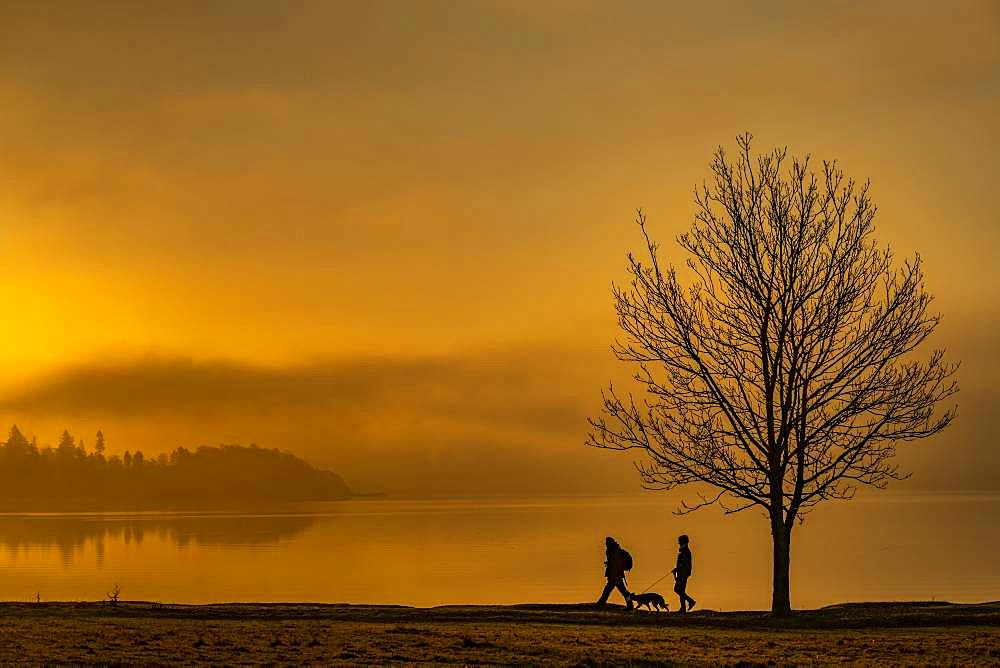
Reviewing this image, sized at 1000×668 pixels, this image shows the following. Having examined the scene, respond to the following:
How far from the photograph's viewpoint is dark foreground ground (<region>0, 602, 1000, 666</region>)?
22.0 m

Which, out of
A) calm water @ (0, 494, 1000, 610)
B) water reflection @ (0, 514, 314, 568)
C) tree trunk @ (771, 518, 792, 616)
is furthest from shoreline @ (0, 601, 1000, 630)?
water reflection @ (0, 514, 314, 568)

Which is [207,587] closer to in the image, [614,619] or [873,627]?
[614,619]

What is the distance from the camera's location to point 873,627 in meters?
28.1

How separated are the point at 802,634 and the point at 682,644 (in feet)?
12.3

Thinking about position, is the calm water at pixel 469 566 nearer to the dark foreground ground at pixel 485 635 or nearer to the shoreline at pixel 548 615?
the shoreline at pixel 548 615

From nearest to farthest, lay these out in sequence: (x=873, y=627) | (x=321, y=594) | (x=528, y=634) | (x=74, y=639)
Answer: (x=74, y=639), (x=528, y=634), (x=873, y=627), (x=321, y=594)

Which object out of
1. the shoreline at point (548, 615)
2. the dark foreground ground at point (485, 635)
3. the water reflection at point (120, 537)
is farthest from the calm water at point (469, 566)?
the dark foreground ground at point (485, 635)

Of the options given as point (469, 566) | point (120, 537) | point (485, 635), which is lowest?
point (485, 635)

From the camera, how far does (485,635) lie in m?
25.4

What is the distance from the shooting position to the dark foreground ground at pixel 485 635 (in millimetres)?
21984

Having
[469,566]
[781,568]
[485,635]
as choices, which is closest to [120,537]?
[469,566]

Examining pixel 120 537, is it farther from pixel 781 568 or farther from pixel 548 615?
pixel 781 568

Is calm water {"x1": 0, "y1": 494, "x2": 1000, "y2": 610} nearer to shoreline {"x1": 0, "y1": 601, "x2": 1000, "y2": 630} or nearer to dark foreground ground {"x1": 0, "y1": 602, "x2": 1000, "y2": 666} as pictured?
shoreline {"x1": 0, "y1": 601, "x2": 1000, "y2": 630}

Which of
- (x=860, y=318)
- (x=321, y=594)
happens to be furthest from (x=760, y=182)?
(x=321, y=594)
